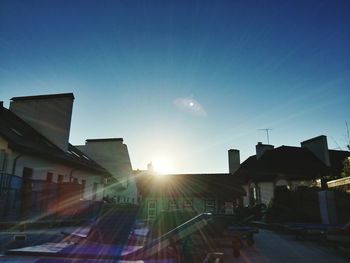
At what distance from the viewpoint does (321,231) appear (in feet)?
29.8

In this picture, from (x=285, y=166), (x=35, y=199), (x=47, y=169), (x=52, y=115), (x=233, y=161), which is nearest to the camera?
(x=35, y=199)

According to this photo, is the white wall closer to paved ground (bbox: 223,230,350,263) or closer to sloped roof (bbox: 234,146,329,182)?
paved ground (bbox: 223,230,350,263)

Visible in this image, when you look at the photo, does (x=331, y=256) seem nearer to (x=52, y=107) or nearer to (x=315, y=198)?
(x=315, y=198)

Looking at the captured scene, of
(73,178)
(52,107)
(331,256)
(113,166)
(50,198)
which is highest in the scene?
(52,107)

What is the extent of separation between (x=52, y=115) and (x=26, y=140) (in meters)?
4.15

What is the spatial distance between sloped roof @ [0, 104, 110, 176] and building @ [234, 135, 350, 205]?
1660 cm

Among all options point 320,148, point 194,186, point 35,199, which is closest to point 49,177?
point 35,199

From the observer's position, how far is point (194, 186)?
26828mm

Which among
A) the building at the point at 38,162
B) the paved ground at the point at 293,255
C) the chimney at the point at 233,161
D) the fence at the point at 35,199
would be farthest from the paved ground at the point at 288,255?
the chimney at the point at 233,161

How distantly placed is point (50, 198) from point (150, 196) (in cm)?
1407

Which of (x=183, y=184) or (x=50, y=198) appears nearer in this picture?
(x=50, y=198)

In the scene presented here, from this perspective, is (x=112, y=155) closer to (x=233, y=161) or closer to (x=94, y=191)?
(x=94, y=191)

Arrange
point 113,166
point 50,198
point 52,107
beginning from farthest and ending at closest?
point 113,166 → point 52,107 → point 50,198

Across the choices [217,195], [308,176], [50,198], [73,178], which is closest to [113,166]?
[73,178]
